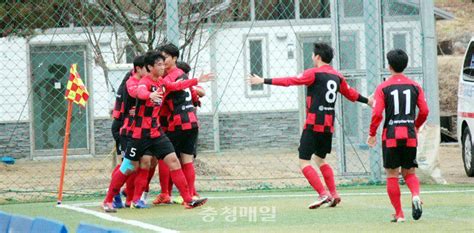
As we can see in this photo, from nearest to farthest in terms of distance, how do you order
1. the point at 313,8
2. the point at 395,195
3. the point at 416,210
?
the point at 416,210
the point at 395,195
the point at 313,8

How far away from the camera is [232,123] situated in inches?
966

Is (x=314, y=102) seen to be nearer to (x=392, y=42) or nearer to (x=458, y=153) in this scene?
(x=392, y=42)

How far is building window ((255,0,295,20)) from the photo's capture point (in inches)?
770

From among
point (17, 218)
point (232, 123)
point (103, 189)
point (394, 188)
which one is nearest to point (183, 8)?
point (103, 189)

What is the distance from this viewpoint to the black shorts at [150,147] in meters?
12.4

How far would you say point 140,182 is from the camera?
13.0 m

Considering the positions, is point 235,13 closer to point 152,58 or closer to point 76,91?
point 76,91

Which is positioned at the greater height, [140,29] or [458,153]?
[140,29]

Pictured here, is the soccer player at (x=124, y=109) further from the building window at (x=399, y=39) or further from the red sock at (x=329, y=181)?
the building window at (x=399, y=39)

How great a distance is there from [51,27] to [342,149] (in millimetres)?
5254

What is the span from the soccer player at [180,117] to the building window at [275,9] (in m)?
6.45

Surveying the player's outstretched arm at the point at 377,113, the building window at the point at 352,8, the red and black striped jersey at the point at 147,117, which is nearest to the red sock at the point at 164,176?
the red and black striped jersey at the point at 147,117

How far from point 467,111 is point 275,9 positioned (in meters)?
3.85

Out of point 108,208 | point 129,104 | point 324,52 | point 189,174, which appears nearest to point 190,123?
point 189,174
